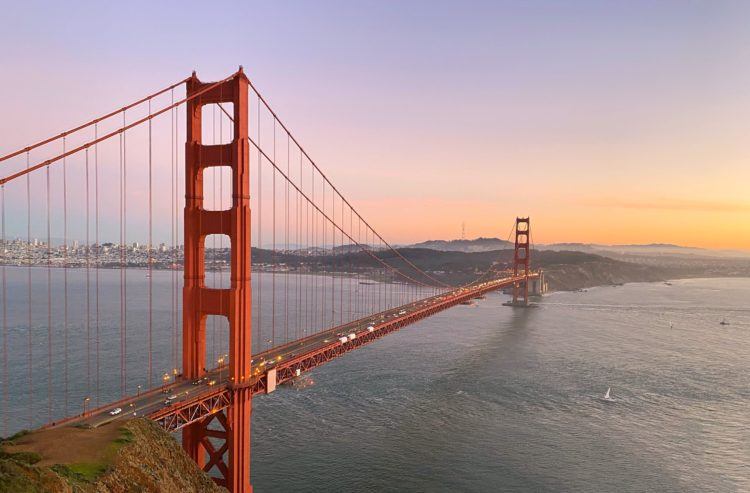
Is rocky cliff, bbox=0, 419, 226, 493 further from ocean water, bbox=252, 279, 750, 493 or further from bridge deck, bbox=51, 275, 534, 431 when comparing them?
ocean water, bbox=252, 279, 750, 493

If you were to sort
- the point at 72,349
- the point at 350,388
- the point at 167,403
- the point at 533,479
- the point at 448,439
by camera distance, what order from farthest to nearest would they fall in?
the point at 72,349, the point at 350,388, the point at 448,439, the point at 533,479, the point at 167,403

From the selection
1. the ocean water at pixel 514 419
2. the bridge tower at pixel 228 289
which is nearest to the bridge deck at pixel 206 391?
the bridge tower at pixel 228 289

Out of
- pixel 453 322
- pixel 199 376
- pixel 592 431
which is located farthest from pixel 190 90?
pixel 453 322

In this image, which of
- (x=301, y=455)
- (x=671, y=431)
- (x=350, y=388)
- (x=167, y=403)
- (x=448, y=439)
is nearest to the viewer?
(x=167, y=403)

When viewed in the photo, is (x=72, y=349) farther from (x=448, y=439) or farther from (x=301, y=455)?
(x=448, y=439)

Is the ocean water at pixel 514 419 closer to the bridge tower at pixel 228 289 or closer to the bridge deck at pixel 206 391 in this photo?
the bridge tower at pixel 228 289

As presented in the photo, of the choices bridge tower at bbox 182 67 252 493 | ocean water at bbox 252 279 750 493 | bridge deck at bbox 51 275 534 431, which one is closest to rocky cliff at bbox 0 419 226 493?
bridge deck at bbox 51 275 534 431

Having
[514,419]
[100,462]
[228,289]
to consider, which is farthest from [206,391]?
[514,419]

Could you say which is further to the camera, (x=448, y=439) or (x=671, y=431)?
(x=671, y=431)
